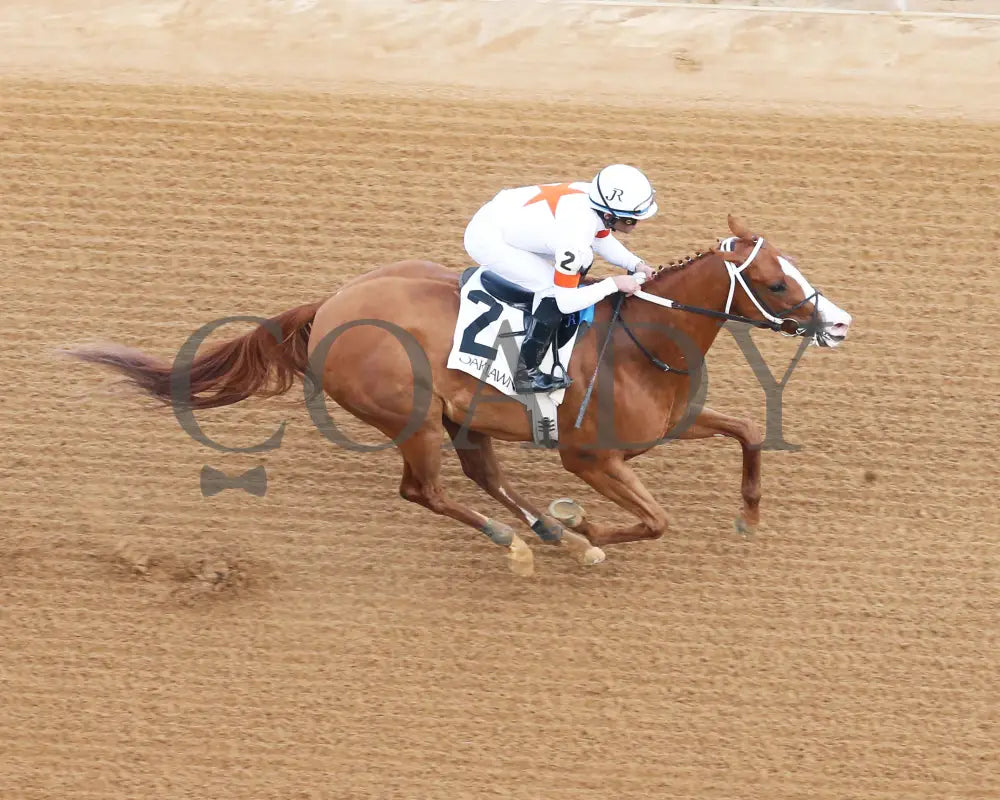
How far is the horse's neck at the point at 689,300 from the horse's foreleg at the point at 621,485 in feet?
2.28

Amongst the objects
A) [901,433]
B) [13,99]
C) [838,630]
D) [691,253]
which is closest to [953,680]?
[838,630]

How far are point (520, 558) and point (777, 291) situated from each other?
2261 mm

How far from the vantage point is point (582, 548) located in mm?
6883

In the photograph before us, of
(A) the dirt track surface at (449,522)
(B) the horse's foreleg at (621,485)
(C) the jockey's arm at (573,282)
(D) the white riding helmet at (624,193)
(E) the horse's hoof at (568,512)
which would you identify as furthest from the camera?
(E) the horse's hoof at (568,512)

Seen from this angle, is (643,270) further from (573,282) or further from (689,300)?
(573,282)

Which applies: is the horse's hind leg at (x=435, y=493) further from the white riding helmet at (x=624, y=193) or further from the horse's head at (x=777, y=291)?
the horse's head at (x=777, y=291)

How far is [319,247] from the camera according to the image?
7.81 m

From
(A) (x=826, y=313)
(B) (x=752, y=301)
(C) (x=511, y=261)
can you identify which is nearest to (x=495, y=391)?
(C) (x=511, y=261)

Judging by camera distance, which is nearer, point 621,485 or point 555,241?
point 555,241

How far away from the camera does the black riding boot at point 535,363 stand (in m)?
5.96

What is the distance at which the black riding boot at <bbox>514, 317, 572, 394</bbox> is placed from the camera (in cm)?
596

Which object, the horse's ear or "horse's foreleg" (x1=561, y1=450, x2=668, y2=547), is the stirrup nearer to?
"horse's foreleg" (x1=561, y1=450, x2=668, y2=547)

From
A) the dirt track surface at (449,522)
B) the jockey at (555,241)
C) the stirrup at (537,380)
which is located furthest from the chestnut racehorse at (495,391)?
the dirt track surface at (449,522)

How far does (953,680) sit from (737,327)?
2.45 metres
